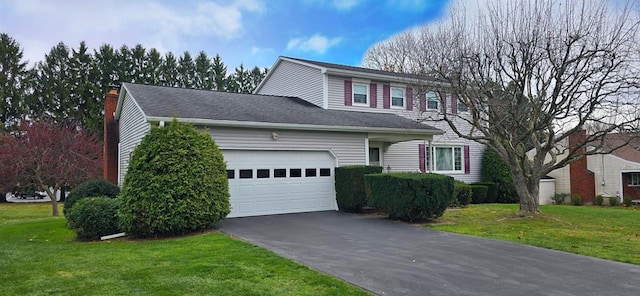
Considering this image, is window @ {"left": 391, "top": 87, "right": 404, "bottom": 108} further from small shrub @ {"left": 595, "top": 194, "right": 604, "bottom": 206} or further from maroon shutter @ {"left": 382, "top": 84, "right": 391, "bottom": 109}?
small shrub @ {"left": 595, "top": 194, "right": 604, "bottom": 206}

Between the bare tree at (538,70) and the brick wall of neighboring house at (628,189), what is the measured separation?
16072mm

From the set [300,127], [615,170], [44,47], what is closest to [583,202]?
[615,170]

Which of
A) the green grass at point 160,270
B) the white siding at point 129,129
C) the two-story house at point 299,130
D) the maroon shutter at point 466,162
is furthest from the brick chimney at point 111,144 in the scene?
the maroon shutter at point 466,162

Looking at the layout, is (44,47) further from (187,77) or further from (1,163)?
(1,163)

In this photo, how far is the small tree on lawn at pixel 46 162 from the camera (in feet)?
67.8

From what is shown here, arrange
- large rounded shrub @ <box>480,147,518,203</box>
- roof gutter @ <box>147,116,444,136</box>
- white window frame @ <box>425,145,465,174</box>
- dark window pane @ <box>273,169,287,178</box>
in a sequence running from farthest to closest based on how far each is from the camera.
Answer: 1. large rounded shrub @ <box>480,147,518,203</box>
2. white window frame @ <box>425,145,465,174</box>
3. dark window pane @ <box>273,169,287,178</box>
4. roof gutter @ <box>147,116,444,136</box>

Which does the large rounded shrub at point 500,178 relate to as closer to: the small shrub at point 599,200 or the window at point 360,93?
the small shrub at point 599,200

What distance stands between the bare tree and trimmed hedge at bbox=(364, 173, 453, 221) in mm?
2590

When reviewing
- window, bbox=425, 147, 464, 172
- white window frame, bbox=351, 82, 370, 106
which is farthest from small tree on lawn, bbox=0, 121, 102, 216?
window, bbox=425, 147, 464, 172

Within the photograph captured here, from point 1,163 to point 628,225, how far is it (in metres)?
25.3

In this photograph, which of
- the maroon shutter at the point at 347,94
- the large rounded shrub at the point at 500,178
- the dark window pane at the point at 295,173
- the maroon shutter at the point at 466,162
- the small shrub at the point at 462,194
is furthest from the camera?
the large rounded shrub at the point at 500,178

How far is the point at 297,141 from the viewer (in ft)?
46.3

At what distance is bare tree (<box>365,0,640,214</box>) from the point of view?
38.5 ft

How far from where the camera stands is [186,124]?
1084 centimetres
